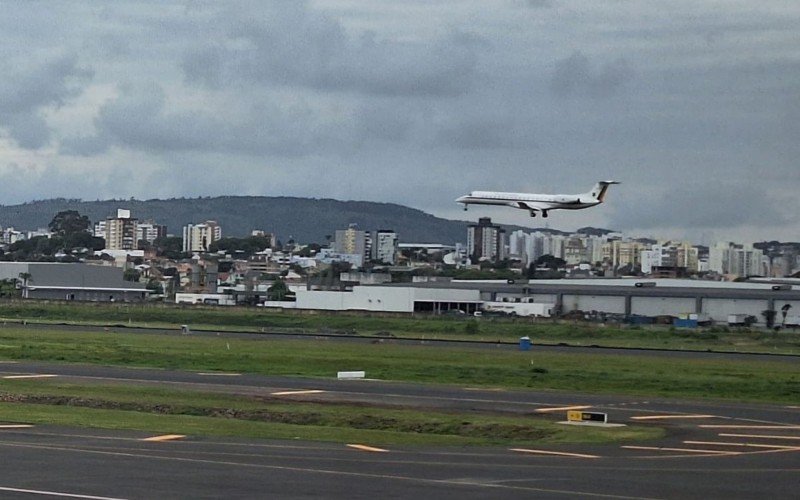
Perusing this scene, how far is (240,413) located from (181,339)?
209 ft

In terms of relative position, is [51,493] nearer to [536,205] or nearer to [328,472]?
[328,472]

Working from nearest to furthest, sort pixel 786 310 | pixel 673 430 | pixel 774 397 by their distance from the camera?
pixel 673 430 < pixel 774 397 < pixel 786 310

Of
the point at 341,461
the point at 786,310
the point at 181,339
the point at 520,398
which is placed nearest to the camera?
the point at 341,461

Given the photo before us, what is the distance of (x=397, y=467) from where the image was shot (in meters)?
33.6

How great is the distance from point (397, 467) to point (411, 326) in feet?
398

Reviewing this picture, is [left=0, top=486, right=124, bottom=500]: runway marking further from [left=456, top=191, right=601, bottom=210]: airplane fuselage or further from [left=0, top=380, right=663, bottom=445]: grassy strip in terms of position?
[left=456, top=191, right=601, bottom=210]: airplane fuselage

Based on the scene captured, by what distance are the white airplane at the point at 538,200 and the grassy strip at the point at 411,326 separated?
12.7 m

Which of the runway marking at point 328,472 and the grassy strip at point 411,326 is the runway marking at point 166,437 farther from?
the grassy strip at point 411,326

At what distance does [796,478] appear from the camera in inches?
1291

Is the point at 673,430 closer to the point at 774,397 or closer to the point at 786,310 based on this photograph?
the point at 774,397

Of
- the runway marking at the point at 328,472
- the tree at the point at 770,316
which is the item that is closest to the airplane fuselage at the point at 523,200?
the tree at the point at 770,316

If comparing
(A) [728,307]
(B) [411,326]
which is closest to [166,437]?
(B) [411,326]

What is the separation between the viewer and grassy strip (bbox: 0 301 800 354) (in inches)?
5271

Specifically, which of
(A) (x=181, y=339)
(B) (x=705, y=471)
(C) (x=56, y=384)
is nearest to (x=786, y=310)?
(A) (x=181, y=339)
